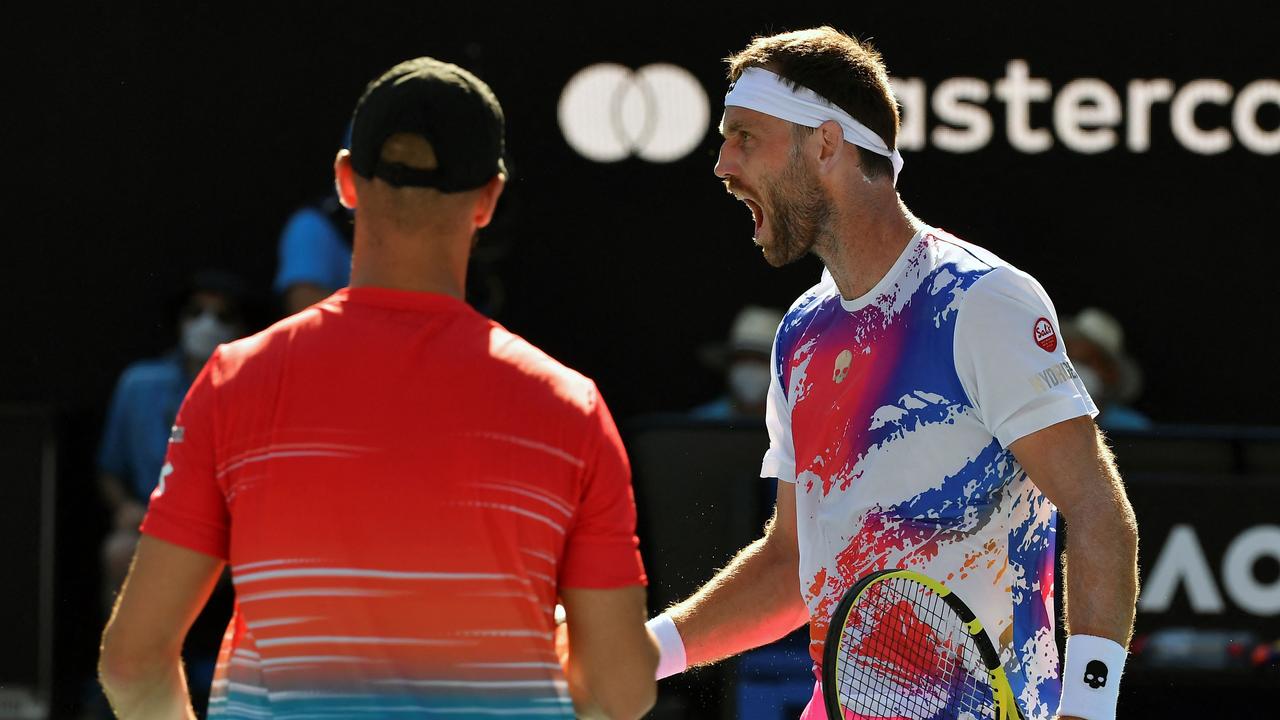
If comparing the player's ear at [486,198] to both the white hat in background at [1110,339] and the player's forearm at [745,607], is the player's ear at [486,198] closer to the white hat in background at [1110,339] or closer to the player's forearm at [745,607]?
the player's forearm at [745,607]

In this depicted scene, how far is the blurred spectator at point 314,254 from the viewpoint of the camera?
7152 mm

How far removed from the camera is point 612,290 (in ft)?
26.2

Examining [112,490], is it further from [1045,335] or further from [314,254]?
[1045,335]

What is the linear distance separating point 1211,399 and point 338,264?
3.68m

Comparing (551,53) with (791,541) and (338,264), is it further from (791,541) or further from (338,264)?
(791,541)

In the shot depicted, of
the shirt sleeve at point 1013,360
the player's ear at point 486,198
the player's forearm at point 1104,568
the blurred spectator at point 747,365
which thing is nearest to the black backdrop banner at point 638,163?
the blurred spectator at point 747,365

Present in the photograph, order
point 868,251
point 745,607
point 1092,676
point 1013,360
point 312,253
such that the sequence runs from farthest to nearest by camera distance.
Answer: point 312,253, point 745,607, point 868,251, point 1013,360, point 1092,676

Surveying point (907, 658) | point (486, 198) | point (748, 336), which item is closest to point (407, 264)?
point (486, 198)

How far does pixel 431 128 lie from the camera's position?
7.98 feet

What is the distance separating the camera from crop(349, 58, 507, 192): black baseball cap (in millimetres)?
2436

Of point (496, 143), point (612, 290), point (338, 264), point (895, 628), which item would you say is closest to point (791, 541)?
point (895, 628)

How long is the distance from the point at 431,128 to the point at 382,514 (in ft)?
1.63

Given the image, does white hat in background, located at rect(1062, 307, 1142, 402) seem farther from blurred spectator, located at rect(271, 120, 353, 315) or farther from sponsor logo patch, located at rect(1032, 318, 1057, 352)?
sponsor logo patch, located at rect(1032, 318, 1057, 352)

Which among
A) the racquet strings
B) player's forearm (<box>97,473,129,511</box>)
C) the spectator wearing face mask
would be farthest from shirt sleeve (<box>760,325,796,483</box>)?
player's forearm (<box>97,473,129,511</box>)
